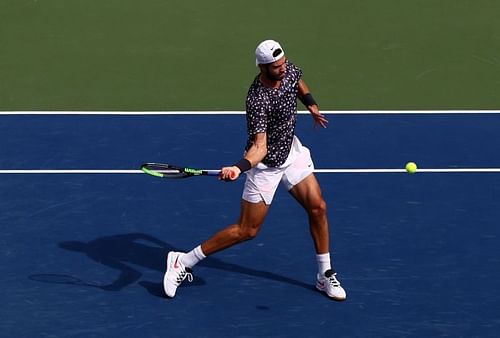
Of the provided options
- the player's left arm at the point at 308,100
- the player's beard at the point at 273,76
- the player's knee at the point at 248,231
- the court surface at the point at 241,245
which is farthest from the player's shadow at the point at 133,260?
the player's beard at the point at 273,76

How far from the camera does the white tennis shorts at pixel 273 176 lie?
11633mm

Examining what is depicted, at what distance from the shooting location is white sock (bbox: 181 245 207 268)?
12000 millimetres

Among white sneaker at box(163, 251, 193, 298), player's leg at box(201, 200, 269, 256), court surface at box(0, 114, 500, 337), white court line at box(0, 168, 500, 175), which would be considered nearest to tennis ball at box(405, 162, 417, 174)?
court surface at box(0, 114, 500, 337)

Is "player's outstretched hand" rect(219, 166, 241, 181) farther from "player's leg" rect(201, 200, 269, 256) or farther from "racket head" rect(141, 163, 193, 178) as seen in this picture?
"player's leg" rect(201, 200, 269, 256)

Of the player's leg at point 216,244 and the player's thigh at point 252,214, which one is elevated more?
the player's thigh at point 252,214

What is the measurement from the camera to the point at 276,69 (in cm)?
1121

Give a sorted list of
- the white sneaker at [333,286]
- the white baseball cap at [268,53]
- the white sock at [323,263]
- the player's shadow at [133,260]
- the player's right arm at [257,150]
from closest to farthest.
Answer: the white baseball cap at [268,53], the player's right arm at [257,150], the white sneaker at [333,286], the white sock at [323,263], the player's shadow at [133,260]

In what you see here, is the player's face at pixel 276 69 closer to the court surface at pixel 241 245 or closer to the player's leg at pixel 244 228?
the player's leg at pixel 244 228

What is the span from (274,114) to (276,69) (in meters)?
0.53

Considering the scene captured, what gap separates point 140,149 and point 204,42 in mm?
3629

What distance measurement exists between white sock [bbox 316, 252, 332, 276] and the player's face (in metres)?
1.97

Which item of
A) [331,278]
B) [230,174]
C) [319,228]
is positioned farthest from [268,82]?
[331,278]

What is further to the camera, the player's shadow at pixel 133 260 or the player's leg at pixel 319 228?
the player's shadow at pixel 133 260

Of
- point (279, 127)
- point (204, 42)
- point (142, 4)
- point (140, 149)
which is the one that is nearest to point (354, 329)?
point (279, 127)
